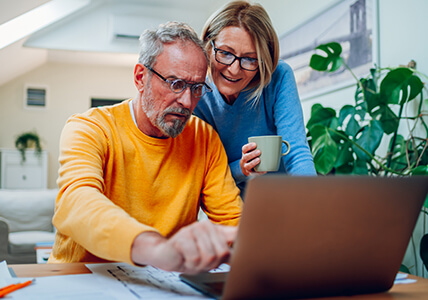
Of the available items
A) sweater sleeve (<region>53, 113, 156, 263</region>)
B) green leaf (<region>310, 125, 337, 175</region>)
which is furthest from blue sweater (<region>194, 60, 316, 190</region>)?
green leaf (<region>310, 125, 337, 175</region>)

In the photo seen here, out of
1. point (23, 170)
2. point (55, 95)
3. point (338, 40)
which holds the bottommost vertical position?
point (23, 170)

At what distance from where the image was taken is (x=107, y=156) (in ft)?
3.84

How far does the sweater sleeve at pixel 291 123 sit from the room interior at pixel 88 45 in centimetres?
122

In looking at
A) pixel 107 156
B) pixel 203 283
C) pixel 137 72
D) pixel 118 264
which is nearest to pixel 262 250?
pixel 203 283

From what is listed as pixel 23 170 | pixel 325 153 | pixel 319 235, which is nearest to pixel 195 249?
pixel 319 235

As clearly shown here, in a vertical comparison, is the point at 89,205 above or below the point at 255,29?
below

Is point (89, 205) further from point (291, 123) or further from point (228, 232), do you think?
point (291, 123)

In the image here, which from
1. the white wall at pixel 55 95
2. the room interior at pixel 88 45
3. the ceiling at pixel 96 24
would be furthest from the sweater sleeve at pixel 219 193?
the white wall at pixel 55 95

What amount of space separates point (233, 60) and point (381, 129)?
3.73 ft

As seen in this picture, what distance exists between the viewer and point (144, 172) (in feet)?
3.98

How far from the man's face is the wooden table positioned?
472 millimetres

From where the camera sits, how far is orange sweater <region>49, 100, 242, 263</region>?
103cm

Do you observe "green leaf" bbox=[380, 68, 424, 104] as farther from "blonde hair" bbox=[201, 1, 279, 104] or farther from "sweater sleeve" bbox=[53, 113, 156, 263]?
"sweater sleeve" bbox=[53, 113, 156, 263]

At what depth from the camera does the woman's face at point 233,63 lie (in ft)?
4.41
